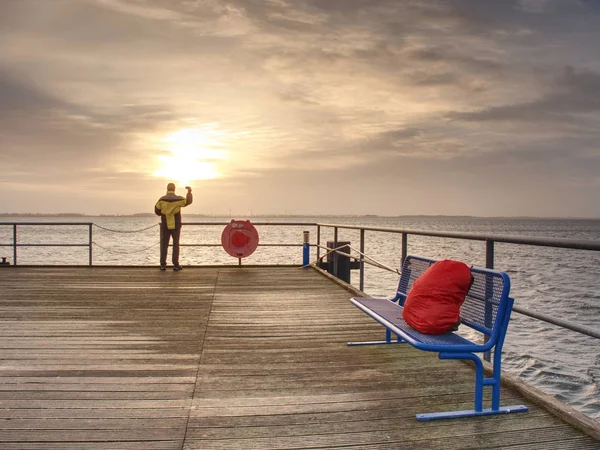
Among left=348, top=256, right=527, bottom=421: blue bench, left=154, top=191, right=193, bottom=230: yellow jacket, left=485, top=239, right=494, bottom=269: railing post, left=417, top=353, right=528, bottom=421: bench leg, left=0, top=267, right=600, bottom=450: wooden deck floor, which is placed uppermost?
left=154, top=191, right=193, bottom=230: yellow jacket

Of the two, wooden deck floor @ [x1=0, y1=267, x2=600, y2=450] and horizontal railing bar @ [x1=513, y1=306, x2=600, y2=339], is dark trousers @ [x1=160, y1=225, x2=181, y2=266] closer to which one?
wooden deck floor @ [x1=0, y1=267, x2=600, y2=450]

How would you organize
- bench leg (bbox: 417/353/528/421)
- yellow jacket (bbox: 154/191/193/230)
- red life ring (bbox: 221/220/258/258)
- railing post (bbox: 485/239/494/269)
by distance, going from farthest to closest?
red life ring (bbox: 221/220/258/258)
yellow jacket (bbox: 154/191/193/230)
railing post (bbox: 485/239/494/269)
bench leg (bbox: 417/353/528/421)

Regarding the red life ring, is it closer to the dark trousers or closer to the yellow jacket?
the dark trousers

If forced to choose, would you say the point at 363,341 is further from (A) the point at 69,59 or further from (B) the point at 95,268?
(A) the point at 69,59

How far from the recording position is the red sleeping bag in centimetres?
308

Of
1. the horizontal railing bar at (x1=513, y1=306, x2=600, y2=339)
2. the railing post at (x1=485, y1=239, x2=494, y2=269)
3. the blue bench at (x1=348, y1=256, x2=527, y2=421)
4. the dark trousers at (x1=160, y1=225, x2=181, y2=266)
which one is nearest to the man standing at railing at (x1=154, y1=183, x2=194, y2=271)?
the dark trousers at (x1=160, y1=225, x2=181, y2=266)

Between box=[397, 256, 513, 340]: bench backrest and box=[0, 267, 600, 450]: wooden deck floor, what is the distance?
1.53 feet

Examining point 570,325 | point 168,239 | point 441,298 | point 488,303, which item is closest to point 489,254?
point 488,303

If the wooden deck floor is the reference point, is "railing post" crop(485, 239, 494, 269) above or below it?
above

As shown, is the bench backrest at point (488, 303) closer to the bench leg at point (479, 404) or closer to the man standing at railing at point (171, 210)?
the bench leg at point (479, 404)

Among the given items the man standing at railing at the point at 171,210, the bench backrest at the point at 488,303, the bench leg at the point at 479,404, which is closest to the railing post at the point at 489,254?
the bench backrest at the point at 488,303

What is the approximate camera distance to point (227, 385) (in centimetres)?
342

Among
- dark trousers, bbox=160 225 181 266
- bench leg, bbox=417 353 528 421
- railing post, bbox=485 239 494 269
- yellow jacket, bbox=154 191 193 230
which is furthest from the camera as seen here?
dark trousers, bbox=160 225 181 266

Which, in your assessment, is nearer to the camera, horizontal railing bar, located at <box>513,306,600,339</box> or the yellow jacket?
horizontal railing bar, located at <box>513,306,600,339</box>
